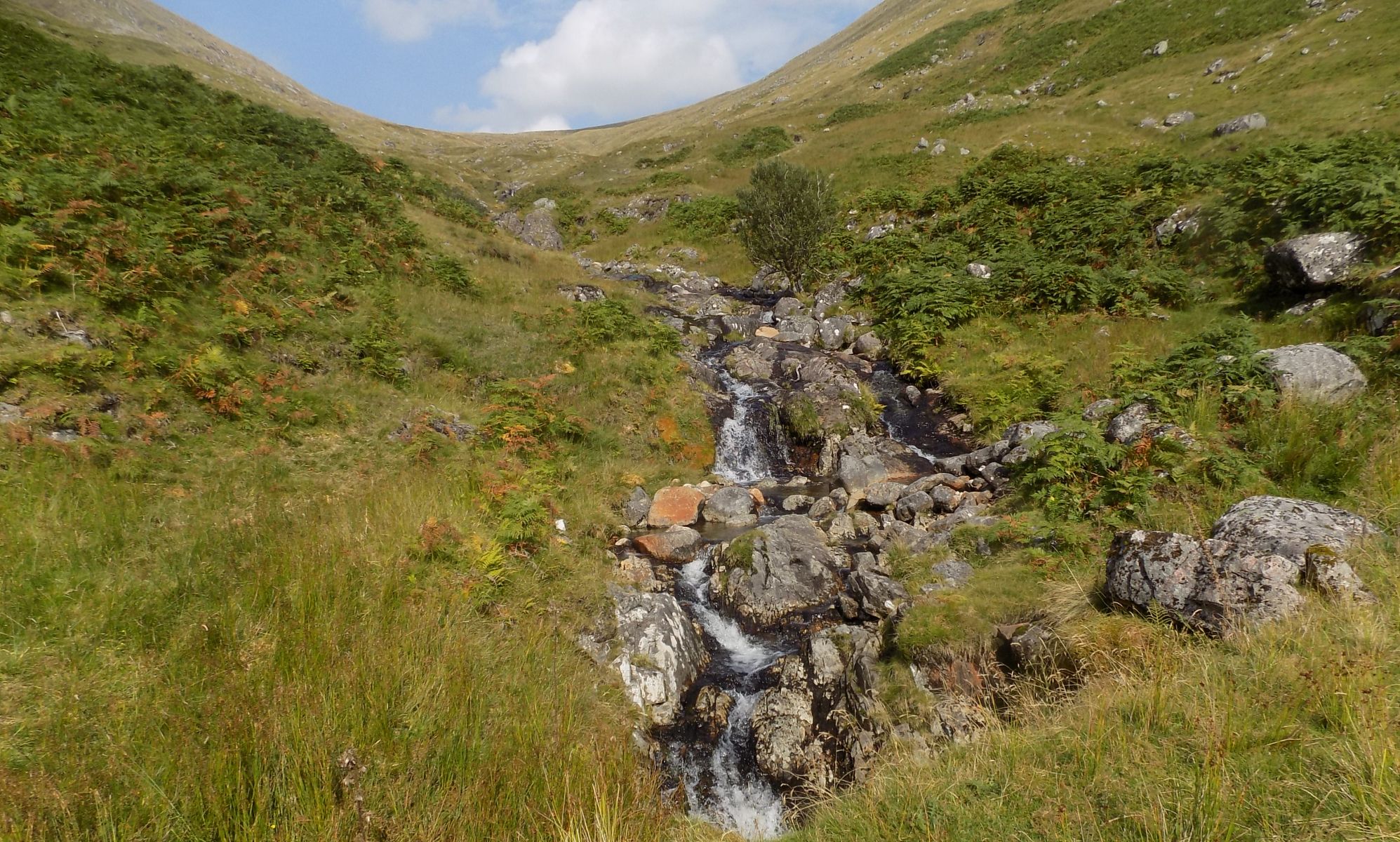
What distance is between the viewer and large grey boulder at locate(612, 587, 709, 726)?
24.2ft

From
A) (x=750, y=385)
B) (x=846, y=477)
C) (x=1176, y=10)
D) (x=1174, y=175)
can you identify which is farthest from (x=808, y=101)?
(x=846, y=477)

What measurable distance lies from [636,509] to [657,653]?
472 cm

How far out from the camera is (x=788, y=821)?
5.41m

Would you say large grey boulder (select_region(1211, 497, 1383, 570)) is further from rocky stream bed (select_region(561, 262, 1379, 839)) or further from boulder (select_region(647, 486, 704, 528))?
boulder (select_region(647, 486, 704, 528))

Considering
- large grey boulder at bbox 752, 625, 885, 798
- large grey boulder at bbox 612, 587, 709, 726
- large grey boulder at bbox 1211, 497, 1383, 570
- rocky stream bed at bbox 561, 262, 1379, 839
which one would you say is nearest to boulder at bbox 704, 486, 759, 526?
rocky stream bed at bbox 561, 262, 1379, 839

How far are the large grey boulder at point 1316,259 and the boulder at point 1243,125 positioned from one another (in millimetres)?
17522

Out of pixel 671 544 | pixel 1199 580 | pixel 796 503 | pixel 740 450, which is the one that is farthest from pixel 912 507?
pixel 1199 580

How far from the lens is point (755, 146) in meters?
53.3

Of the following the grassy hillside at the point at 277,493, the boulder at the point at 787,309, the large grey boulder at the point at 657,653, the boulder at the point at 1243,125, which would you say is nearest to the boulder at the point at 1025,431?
the grassy hillside at the point at 277,493

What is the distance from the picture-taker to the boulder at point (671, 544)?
1095 centimetres

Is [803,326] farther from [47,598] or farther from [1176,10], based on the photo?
[1176,10]

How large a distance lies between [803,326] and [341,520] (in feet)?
65.3

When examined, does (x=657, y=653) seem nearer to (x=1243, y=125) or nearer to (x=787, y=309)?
(x=787, y=309)

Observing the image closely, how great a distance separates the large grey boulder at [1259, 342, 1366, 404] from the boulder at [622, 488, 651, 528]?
36.9 feet
